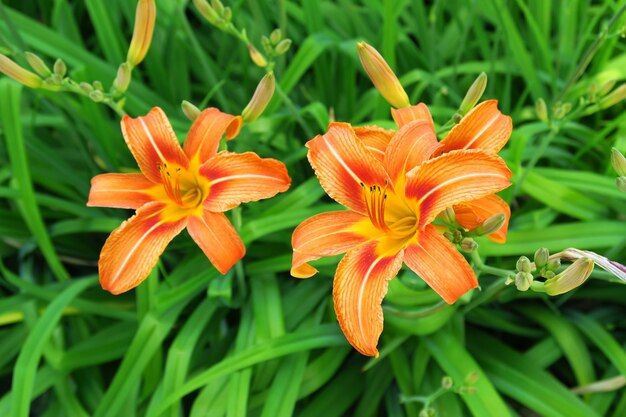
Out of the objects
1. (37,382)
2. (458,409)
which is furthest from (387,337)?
(37,382)

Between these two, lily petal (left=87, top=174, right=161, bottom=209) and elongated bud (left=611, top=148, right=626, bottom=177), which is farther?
lily petal (left=87, top=174, right=161, bottom=209)

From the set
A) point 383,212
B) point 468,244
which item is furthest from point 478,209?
point 383,212

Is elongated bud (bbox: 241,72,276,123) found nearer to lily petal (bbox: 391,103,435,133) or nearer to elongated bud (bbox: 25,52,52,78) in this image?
lily petal (bbox: 391,103,435,133)

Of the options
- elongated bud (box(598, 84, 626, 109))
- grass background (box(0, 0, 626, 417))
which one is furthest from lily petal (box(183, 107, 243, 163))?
elongated bud (box(598, 84, 626, 109))

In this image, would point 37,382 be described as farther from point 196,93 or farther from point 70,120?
point 196,93

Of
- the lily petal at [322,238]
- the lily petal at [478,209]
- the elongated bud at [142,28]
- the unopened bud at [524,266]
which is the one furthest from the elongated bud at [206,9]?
the unopened bud at [524,266]
